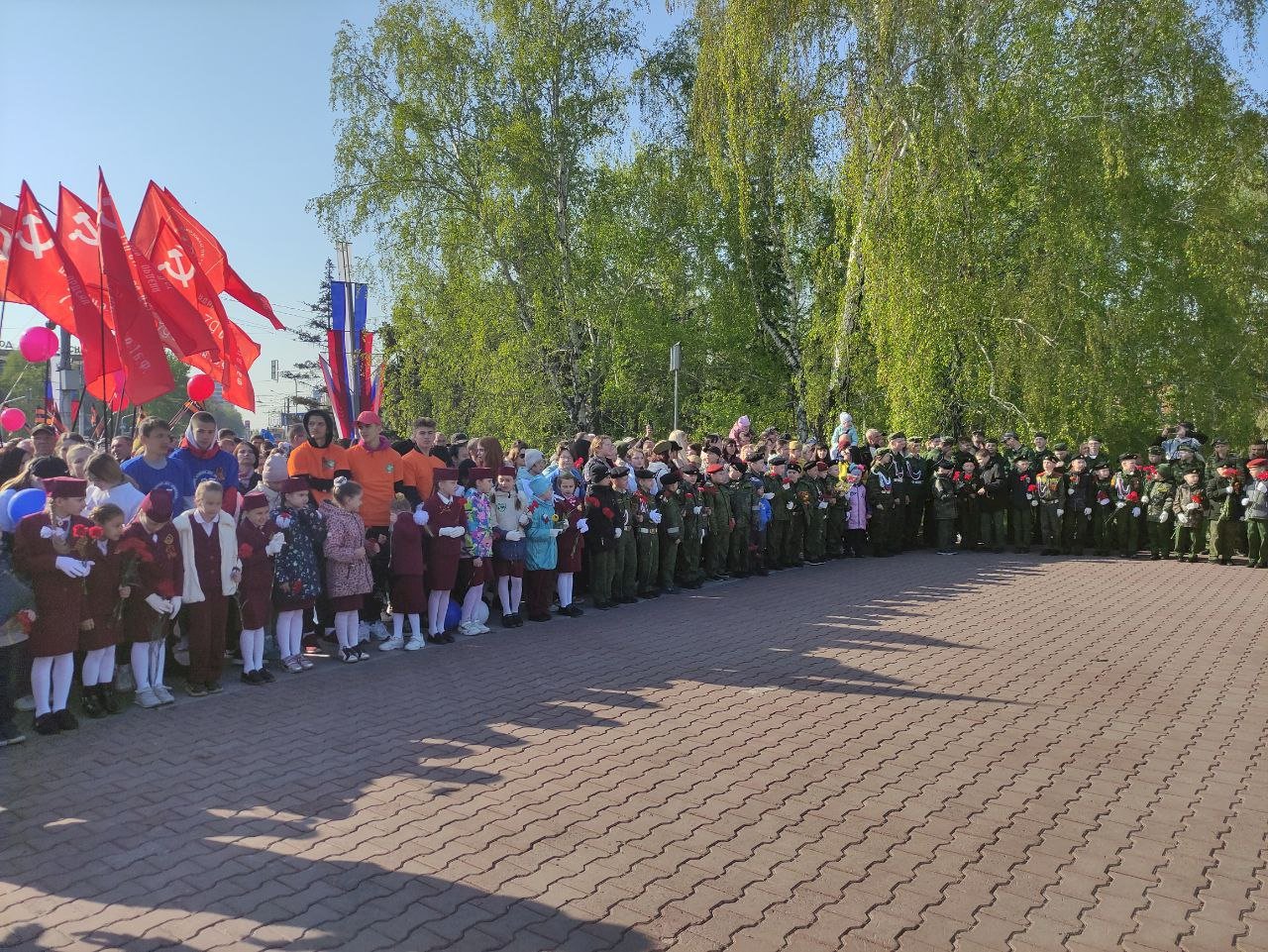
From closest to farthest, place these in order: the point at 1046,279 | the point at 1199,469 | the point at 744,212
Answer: the point at 1199,469, the point at 1046,279, the point at 744,212

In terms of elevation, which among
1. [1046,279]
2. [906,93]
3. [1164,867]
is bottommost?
[1164,867]

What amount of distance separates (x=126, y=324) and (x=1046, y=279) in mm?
15515

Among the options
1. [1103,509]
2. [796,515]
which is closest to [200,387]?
[796,515]

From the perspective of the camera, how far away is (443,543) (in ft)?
30.3

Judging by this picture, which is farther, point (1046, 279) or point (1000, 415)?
point (1000, 415)

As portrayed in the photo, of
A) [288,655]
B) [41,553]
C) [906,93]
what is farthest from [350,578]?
[906,93]

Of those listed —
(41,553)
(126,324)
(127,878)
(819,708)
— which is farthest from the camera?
(126,324)

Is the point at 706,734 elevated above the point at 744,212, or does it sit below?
below

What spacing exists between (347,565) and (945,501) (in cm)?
1167

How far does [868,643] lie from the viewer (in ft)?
30.5

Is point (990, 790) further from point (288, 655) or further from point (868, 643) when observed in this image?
point (288, 655)

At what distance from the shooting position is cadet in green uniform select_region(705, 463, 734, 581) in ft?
43.3

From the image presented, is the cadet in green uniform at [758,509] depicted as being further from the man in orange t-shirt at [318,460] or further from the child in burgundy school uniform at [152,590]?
the child in burgundy school uniform at [152,590]

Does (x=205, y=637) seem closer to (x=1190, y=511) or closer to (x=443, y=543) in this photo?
(x=443, y=543)
